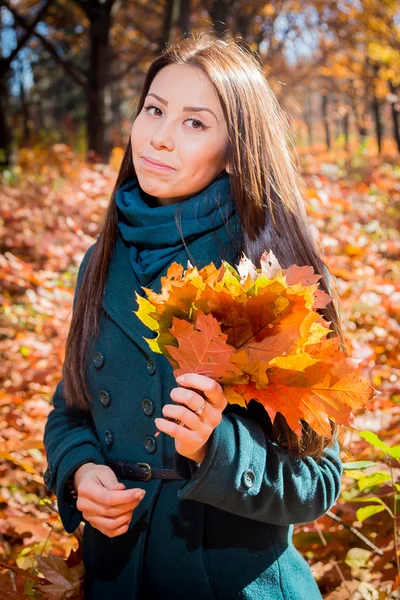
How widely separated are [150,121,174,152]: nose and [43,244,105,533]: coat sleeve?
27.9 inches

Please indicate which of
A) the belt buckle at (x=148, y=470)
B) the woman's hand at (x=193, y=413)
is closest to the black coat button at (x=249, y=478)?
the woman's hand at (x=193, y=413)

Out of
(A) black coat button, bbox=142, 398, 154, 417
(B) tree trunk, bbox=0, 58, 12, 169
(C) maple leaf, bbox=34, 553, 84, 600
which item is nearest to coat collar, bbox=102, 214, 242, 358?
(A) black coat button, bbox=142, 398, 154, 417

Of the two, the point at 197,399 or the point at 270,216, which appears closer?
the point at 197,399

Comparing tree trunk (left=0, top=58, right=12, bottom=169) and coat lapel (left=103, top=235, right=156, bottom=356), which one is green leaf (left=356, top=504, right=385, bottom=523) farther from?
tree trunk (left=0, top=58, right=12, bottom=169)

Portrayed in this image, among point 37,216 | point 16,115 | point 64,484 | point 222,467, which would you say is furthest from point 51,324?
point 16,115

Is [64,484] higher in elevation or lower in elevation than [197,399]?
lower

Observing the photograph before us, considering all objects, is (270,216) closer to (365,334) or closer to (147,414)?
(147,414)

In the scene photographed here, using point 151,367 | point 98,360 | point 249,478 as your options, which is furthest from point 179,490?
point 98,360

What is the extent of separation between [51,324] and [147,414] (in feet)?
7.43

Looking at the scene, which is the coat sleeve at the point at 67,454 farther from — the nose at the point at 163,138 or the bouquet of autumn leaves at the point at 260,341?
the nose at the point at 163,138

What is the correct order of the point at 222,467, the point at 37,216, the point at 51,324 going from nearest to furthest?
1. the point at 222,467
2. the point at 51,324
3. the point at 37,216

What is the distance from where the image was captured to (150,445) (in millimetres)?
1548

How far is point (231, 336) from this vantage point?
1171mm

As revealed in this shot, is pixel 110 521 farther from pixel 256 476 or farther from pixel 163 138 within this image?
pixel 163 138
